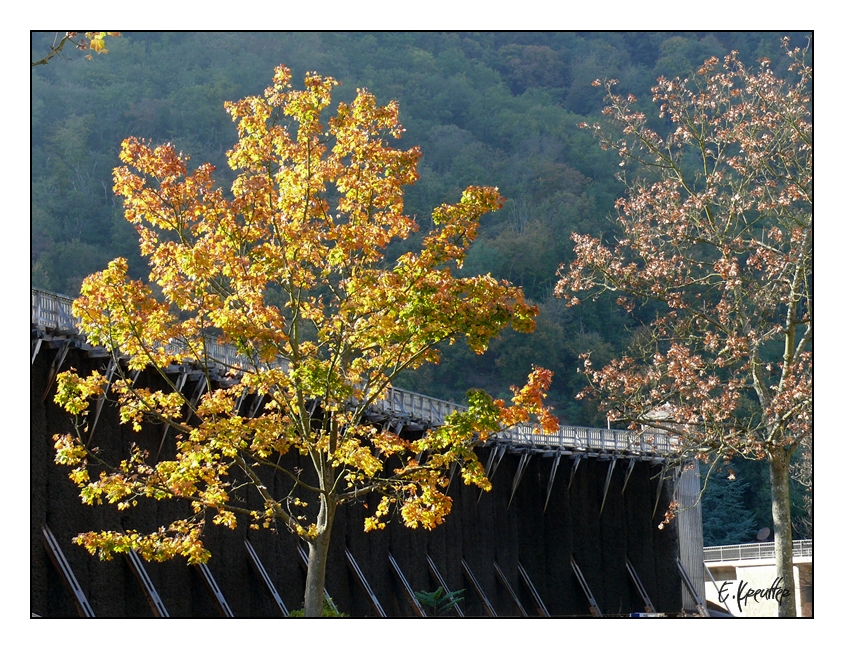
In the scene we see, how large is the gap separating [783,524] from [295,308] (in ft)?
26.7

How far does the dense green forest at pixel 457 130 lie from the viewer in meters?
64.4

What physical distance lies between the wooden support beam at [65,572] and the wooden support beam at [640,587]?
74.5ft

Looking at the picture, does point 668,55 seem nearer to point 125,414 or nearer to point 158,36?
point 158,36

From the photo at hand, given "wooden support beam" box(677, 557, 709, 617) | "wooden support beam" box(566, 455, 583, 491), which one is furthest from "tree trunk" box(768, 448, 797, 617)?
"wooden support beam" box(677, 557, 709, 617)

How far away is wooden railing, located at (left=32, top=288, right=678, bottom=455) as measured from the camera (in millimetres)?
20016

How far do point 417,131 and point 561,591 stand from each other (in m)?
47.2

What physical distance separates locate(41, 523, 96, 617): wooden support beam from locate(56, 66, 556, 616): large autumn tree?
5.95m

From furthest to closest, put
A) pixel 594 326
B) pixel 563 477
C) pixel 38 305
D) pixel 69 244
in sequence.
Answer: pixel 594 326
pixel 69 244
pixel 563 477
pixel 38 305

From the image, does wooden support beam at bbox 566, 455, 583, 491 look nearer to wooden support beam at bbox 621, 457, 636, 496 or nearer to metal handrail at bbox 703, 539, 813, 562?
wooden support beam at bbox 621, 457, 636, 496

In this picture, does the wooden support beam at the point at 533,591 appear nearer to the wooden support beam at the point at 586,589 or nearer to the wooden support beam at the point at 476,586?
the wooden support beam at the point at 586,589

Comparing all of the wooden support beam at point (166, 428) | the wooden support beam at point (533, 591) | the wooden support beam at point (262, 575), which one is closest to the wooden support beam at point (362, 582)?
the wooden support beam at point (262, 575)

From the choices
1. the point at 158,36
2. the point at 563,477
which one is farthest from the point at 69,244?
the point at 563,477

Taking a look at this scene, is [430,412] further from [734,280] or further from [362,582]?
[734,280]

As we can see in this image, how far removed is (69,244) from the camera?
61.0 meters
